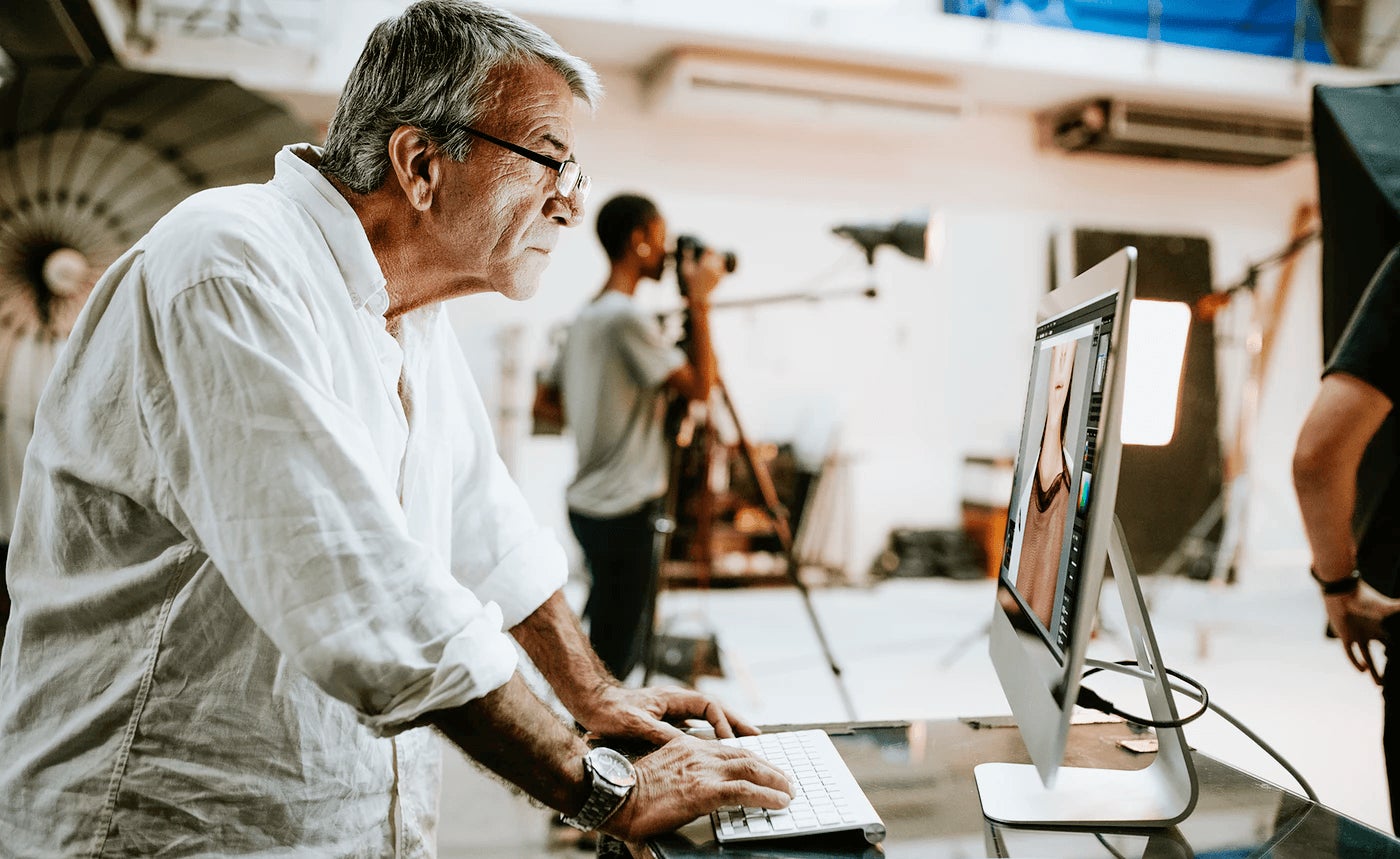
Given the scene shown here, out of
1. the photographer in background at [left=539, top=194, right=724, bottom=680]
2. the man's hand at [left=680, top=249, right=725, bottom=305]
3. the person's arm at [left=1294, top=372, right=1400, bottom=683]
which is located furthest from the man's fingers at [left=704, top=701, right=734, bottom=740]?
the man's hand at [left=680, top=249, right=725, bottom=305]

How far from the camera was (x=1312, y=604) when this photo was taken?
522 centimetres

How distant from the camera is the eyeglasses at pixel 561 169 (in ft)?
2.97

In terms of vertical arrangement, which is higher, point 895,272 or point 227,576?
point 895,272

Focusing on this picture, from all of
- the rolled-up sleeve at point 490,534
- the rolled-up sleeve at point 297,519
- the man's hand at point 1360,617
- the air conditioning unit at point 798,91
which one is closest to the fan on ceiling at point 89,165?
the rolled-up sleeve at point 490,534

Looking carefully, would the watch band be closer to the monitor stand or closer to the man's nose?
the monitor stand

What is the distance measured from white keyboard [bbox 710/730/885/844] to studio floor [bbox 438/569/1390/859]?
1.37 m

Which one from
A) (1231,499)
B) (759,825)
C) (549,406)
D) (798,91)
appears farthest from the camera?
(1231,499)

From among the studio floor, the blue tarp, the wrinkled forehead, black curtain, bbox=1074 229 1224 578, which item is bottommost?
the studio floor

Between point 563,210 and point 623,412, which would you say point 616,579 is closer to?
point 623,412

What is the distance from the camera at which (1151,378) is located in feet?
4.72

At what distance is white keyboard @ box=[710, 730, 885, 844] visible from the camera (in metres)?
0.73

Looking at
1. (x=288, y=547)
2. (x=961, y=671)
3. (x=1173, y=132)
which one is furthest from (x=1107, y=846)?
(x=1173, y=132)

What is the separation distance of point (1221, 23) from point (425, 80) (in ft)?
19.5

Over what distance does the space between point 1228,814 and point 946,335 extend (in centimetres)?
520
